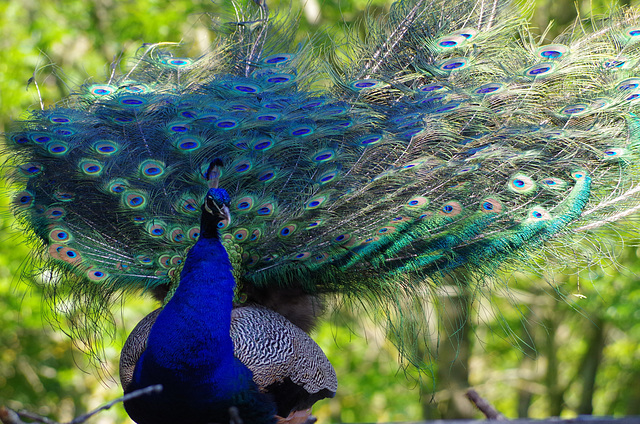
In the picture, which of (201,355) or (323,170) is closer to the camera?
(201,355)

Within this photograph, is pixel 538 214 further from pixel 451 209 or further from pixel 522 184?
pixel 451 209

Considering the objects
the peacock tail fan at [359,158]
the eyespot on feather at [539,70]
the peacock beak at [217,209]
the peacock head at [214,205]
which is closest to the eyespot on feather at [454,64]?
the peacock tail fan at [359,158]

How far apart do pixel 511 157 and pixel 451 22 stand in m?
0.87

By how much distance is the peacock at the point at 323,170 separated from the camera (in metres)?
3.26

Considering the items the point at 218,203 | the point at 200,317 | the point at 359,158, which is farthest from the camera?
the point at 359,158

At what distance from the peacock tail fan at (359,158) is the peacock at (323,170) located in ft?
0.03

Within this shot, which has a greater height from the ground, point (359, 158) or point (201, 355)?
point (359, 158)

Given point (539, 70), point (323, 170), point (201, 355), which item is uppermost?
point (539, 70)

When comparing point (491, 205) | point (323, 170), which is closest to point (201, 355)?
point (323, 170)

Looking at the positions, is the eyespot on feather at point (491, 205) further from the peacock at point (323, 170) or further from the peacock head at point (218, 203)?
the peacock head at point (218, 203)

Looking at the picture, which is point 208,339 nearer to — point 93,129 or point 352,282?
point 352,282

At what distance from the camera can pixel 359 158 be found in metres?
3.43

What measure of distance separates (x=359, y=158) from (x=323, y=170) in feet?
0.65

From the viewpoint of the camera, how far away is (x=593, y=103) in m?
3.55
